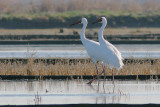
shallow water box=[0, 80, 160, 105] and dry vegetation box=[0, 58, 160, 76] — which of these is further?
dry vegetation box=[0, 58, 160, 76]

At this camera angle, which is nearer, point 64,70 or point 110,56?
point 110,56

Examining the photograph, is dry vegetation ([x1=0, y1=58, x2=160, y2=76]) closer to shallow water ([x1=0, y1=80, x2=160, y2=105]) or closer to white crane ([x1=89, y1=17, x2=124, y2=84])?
shallow water ([x1=0, y1=80, x2=160, y2=105])

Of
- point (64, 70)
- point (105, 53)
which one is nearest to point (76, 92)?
point (105, 53)

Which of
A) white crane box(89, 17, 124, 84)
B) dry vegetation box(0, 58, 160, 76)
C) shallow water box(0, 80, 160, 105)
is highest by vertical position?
white crane box(89, 17, 124, 84)

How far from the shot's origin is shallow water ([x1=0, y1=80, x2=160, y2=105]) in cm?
1127

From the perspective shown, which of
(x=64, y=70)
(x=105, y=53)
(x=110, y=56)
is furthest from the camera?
(x=64, y=70)

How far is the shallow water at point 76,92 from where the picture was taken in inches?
444

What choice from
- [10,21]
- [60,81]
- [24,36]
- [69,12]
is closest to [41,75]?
[60,81]

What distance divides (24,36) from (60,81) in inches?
708

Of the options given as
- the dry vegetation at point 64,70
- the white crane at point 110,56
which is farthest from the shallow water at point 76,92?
the dry vegetation at point 64,70

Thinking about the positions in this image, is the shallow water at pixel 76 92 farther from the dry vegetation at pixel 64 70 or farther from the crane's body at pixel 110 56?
the dry vegetation at pixel 64 70

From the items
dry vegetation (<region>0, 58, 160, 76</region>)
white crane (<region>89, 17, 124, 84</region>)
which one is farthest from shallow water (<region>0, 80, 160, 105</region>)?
dry vegetation (<region>0, 58, 160, 76</region>)

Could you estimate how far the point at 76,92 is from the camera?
1259 cm

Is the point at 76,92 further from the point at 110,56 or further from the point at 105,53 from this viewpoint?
the point at 105,53
